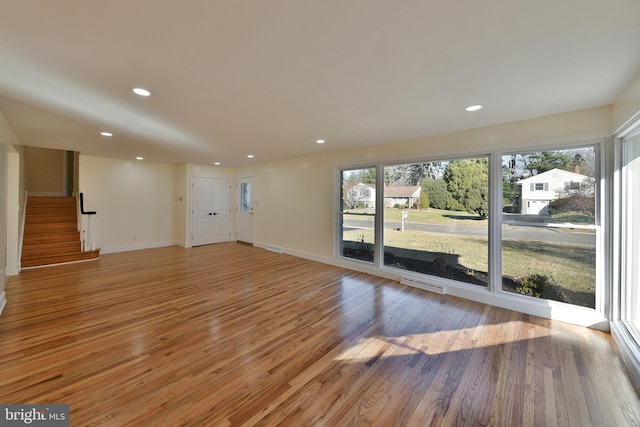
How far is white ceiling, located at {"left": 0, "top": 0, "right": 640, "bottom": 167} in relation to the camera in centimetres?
135

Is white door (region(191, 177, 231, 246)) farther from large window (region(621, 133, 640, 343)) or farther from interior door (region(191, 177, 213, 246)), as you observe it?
large window (region(621, 133, 640, 343))

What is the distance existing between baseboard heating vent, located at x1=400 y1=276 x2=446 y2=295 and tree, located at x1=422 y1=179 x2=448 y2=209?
120cm

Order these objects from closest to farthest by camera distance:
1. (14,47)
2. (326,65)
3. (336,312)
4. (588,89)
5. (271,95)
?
(14,47)
(326,65)
(588,89)
(271,95)
(336,312)

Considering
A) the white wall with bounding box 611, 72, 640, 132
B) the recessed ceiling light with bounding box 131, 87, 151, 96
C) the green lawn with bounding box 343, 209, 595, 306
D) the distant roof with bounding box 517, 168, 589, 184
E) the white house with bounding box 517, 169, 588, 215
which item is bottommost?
the green lawn with bounding box 343, 209, 595, 306

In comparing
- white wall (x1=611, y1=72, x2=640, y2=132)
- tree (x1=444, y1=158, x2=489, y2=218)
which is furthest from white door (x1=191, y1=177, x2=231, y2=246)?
white wall (x1=611, y1=72, x2=640, y2=132)

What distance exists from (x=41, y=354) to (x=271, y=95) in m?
3.04

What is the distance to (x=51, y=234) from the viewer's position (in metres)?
5.40

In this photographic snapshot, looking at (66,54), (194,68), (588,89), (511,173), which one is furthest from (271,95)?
(511,173)

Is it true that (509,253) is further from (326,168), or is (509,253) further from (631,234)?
(326,168)

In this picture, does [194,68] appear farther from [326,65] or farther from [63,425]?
[63,425]

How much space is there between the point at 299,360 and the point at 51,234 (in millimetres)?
6717

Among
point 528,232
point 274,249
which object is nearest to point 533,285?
point 528,232

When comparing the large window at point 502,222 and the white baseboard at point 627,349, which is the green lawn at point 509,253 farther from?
the white baseboard at point 627,349

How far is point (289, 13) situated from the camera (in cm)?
135
